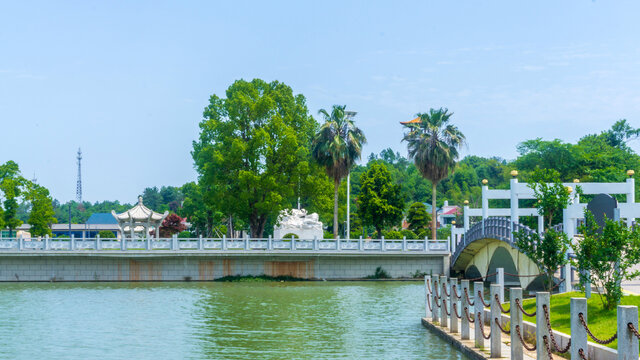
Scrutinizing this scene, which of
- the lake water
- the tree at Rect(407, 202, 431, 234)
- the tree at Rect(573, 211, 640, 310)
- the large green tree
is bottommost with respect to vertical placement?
the lake water

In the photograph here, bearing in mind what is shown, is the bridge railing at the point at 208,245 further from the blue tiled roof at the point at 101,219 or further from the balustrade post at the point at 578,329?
the blue tiled roof at the point at 101,219

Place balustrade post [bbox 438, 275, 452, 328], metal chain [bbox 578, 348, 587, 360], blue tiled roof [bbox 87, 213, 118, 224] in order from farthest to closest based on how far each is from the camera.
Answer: blue tiled roof [bbox 87, 213, 118, 224] → balustrade post [bbox 438, 275, 452, 328] → metal chain [bbox 578, 348, 587, 360]

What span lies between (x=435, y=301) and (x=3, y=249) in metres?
30.3

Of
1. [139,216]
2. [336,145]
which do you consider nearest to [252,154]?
[336,145]

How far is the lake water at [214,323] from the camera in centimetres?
2123

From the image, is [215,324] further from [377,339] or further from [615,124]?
[615,124]

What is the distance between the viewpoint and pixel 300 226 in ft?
182

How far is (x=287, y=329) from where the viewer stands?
25625mm

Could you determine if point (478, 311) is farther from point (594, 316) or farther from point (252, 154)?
point (252, 154)

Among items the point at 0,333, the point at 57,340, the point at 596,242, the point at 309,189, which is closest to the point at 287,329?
the point at 57,340

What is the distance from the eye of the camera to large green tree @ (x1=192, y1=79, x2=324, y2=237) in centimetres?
5297

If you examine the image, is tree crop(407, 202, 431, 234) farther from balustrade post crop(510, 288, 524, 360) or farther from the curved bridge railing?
balustrade post crop(510, 288, 524, 360)

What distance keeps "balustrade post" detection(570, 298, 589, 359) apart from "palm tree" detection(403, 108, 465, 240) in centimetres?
4266

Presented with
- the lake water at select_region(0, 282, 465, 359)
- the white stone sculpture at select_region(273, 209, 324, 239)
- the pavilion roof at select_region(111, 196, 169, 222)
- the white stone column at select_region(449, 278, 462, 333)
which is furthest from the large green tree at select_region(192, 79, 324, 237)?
the white stone column at select_region(449, 278, 462, 333)
